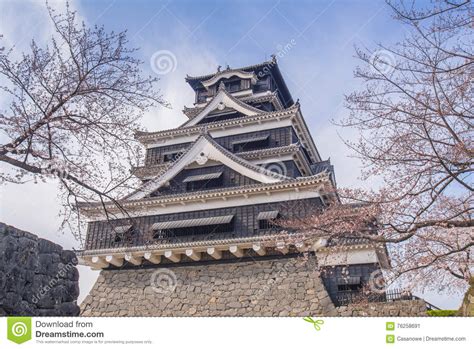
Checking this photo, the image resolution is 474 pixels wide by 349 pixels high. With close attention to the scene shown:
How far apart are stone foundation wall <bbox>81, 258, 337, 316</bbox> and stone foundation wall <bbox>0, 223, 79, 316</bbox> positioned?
657 cm

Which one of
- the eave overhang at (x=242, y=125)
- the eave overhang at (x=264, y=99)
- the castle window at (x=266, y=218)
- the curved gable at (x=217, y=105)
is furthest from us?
the eave overhang at (x=264, y=99)

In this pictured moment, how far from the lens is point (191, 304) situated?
1253 centimetres

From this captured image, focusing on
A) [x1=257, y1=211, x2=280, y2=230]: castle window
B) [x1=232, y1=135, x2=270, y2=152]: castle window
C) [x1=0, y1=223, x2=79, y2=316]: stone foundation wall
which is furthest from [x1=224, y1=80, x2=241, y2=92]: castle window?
[x1=0, y1=223, x2=79, y2=316]: stone foundation wall

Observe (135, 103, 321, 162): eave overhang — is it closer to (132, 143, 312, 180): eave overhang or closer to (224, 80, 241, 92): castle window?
(132, 143, 312, 180): eave overhang

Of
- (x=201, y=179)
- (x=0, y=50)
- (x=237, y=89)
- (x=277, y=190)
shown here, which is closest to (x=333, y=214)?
(x=0, y=50)

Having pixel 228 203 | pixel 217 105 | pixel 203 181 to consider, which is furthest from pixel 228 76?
pixel 228 203

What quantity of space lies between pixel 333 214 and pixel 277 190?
6430 millimetres

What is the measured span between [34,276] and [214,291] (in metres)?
7.60

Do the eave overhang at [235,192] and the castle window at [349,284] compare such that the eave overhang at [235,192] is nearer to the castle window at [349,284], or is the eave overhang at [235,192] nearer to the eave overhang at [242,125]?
the castle window at [349,284]

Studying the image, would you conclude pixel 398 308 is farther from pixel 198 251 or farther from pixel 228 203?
pixel 198 251

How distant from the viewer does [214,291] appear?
12508 mm

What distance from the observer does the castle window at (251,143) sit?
52.6 ft

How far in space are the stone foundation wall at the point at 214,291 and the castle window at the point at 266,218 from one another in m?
1.08

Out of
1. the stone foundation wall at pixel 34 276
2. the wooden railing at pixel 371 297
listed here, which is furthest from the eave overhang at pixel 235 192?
the stone foundation wall at pixel 34 276
